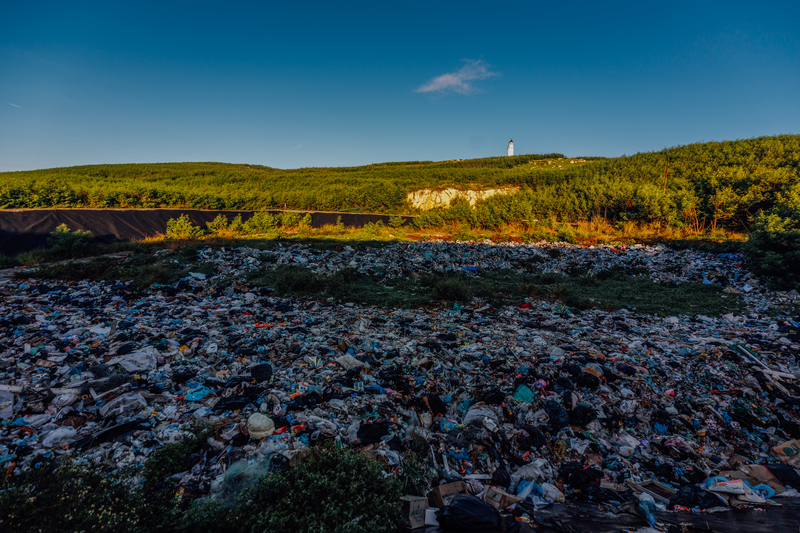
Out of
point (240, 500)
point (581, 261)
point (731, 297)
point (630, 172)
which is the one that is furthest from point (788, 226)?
point (630, 172)

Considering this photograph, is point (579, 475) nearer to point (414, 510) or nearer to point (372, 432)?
point (414, 510)

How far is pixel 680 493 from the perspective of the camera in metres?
2.07

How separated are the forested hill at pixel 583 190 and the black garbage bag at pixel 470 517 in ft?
60.5

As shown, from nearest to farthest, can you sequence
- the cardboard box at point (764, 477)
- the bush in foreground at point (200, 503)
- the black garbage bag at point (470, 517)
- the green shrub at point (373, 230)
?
the bush in foreground at point (200, 503) → the black garbage bag at point (470, 517) → the cardboard box at point (764, 477) → the green shrub at point (373, 230)

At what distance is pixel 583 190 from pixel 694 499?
22257 millimetres

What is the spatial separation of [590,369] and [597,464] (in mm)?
1183

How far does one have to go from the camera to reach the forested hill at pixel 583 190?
1548cm

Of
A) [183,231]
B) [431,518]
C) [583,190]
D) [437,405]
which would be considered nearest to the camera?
[431,518]

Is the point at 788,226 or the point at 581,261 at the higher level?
the point at 788,226

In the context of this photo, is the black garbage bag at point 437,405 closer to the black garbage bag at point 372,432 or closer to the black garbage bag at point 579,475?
the black garbage bag at point 372,432

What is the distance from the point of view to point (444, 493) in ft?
6.68

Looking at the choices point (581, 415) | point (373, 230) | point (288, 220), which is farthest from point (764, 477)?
point (288, 220)

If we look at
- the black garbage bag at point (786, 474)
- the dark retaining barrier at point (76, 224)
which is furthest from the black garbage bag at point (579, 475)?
the dark retaining barrier at point (76, 224)

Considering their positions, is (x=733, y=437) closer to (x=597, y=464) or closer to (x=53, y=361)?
(x=597, y=464)
